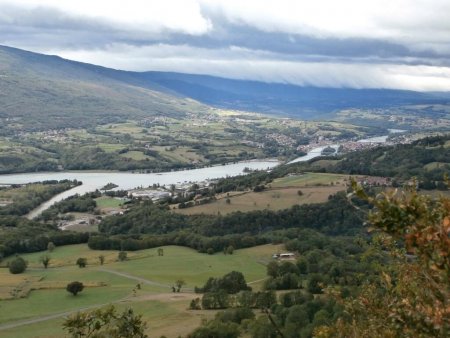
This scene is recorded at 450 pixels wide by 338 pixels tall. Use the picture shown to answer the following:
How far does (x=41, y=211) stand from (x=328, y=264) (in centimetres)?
5998

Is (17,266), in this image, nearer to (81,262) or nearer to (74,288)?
(81,262)

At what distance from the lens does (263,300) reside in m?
40.5

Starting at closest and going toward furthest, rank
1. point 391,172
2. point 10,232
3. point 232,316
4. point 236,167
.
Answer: point 232,316, point 10,232, point 391,172, point 236,167

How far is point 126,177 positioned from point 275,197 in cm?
5491

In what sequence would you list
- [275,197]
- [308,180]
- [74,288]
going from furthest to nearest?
[308,180], [275,197], [74,288]

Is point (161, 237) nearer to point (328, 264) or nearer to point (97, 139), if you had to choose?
point (328, 264)

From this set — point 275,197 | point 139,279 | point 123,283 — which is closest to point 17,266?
point 123,283

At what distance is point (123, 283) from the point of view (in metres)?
52.3

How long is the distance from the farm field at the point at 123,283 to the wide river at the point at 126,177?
53.4 metres

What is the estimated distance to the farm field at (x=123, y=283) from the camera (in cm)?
3925

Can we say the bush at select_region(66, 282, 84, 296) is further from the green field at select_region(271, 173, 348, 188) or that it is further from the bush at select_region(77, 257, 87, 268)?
the green field at select_region(271, 173, 348, 188)

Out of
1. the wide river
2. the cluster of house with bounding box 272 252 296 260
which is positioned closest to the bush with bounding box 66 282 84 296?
the cluster of house with bounding box 272 252 296 260

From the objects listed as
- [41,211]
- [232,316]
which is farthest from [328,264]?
[41,211]

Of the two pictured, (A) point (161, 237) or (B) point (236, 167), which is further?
(B) point (236, 167)
